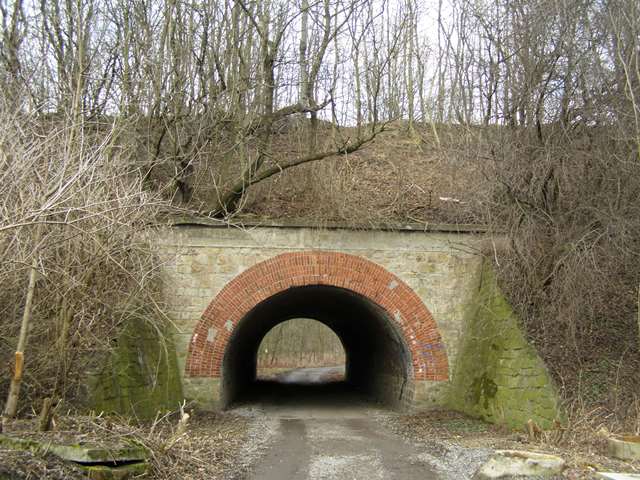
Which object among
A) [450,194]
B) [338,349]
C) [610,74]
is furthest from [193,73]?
[338,349]

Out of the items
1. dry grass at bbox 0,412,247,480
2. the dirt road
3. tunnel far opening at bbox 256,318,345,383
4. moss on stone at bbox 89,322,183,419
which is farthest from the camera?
tunnel far opening at bbox 256,318,345,383

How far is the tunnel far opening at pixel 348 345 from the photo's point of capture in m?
12.4

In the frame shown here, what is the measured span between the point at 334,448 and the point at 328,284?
3.66 m

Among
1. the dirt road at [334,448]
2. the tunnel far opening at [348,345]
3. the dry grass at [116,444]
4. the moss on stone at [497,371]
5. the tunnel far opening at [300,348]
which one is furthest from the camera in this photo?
the tunnel far opening at [300,348]

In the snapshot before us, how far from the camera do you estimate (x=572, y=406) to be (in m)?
9.45

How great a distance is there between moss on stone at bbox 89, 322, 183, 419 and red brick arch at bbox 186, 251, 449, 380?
627 mm

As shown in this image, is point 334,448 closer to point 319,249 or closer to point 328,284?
point 328,284

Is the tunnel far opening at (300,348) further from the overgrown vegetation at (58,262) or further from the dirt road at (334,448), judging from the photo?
the overgrown vegetation at (58,262)

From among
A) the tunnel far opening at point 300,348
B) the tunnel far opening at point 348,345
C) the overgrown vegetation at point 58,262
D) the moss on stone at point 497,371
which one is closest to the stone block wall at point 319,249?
the moss on stone at point 497,371

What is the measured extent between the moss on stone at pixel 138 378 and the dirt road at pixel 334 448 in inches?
79.3

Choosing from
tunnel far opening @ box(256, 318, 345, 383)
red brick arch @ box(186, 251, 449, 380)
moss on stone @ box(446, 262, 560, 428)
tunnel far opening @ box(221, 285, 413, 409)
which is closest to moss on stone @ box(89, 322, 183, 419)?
red brick arch @ box(186, 251, 449, 380)

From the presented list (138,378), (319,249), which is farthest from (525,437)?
(138,378)

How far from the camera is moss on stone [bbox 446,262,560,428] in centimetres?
986

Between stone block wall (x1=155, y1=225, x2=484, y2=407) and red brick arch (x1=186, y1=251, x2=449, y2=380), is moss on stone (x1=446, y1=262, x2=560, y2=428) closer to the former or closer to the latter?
stone block wall (x1=155, y1=225, x2=484, y2=407)
